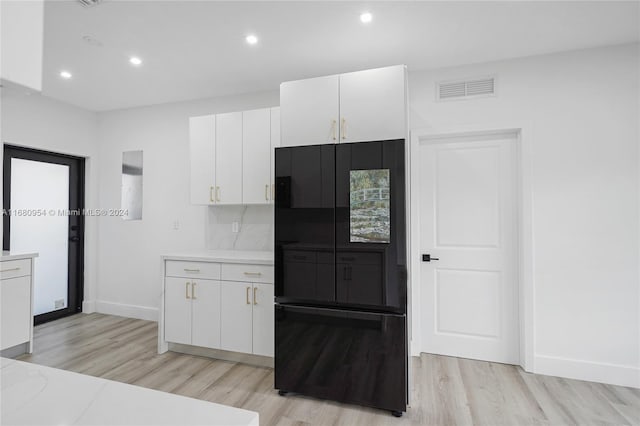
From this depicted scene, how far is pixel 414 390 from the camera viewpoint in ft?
8.25

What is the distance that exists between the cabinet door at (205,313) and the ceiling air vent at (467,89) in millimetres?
2716

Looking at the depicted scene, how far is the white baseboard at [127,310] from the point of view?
4125mm

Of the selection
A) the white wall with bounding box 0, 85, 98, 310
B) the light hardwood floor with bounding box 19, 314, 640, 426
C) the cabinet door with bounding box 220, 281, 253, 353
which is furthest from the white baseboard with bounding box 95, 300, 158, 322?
the cabinet door with bounding box 220, 281, 253, 353

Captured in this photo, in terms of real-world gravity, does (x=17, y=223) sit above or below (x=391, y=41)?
below

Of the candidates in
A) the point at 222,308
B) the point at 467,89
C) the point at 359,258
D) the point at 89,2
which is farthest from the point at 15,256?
the point at 467,89

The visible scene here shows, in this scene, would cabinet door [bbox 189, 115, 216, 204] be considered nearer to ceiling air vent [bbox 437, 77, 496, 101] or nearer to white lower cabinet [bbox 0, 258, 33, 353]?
white lower cabinet [bbox 0, 258, 33, 353]

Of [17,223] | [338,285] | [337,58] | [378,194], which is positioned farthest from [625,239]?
[17,223]

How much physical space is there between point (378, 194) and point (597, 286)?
2.03 metres

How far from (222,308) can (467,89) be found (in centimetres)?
297

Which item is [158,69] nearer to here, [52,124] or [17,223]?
[52,124]

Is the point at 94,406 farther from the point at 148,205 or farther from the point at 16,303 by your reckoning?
the point at 148,205

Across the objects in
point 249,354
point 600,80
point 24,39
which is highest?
point 600,80

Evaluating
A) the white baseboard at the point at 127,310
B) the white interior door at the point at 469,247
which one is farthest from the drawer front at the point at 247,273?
the white baseboard at the point at 127,310

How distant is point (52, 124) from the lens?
3965 millimetres
